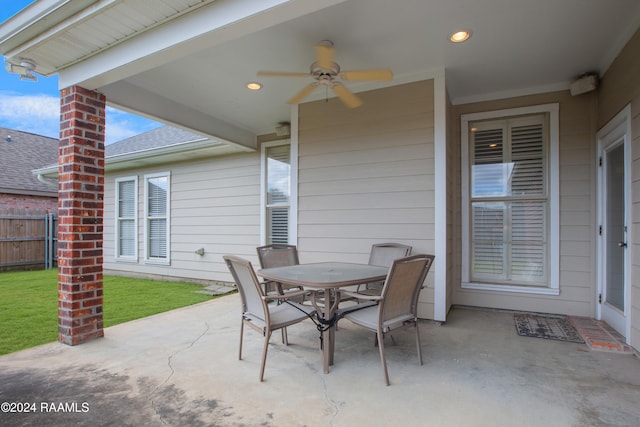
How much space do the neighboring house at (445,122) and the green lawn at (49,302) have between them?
7.79 ft

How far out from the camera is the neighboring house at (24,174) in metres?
9.07

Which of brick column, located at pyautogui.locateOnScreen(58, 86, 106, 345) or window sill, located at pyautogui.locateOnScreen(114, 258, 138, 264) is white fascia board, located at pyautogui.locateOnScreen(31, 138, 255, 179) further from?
brick column, located at pyautogui.locateOnScreen(58, 86, 106, 345)

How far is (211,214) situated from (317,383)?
193 inches

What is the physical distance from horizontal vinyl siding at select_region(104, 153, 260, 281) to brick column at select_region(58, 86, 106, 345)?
119 inches

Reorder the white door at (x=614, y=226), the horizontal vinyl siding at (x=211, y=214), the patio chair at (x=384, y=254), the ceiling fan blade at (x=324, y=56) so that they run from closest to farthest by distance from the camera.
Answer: the ceiling fan blade at (x=324, y=56), the white door at (x=614, y=226), the patio chair at (x=384, y=254), the horizontal vinyl siding at (x=211, y=214)

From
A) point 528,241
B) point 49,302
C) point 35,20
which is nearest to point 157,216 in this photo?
point 49,302

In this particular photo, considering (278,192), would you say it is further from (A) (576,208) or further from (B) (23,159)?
(B) (23,159)

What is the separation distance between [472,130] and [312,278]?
10.7 ft

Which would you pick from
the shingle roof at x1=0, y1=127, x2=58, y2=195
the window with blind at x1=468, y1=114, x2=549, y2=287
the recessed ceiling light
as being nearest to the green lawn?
the shingle roof at x1=0, y1=127, x2=58, y2=195

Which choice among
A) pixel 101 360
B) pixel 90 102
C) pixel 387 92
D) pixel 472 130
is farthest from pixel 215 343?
pixel 472 130

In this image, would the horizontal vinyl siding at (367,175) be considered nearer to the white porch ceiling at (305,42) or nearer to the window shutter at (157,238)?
the white porch ceiling at (305,42)

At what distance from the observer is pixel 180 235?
271 inches

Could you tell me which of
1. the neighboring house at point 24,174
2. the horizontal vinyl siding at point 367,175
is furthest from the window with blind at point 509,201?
the neighboring house at point 24,174

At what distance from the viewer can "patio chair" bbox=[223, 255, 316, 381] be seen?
237 cm
